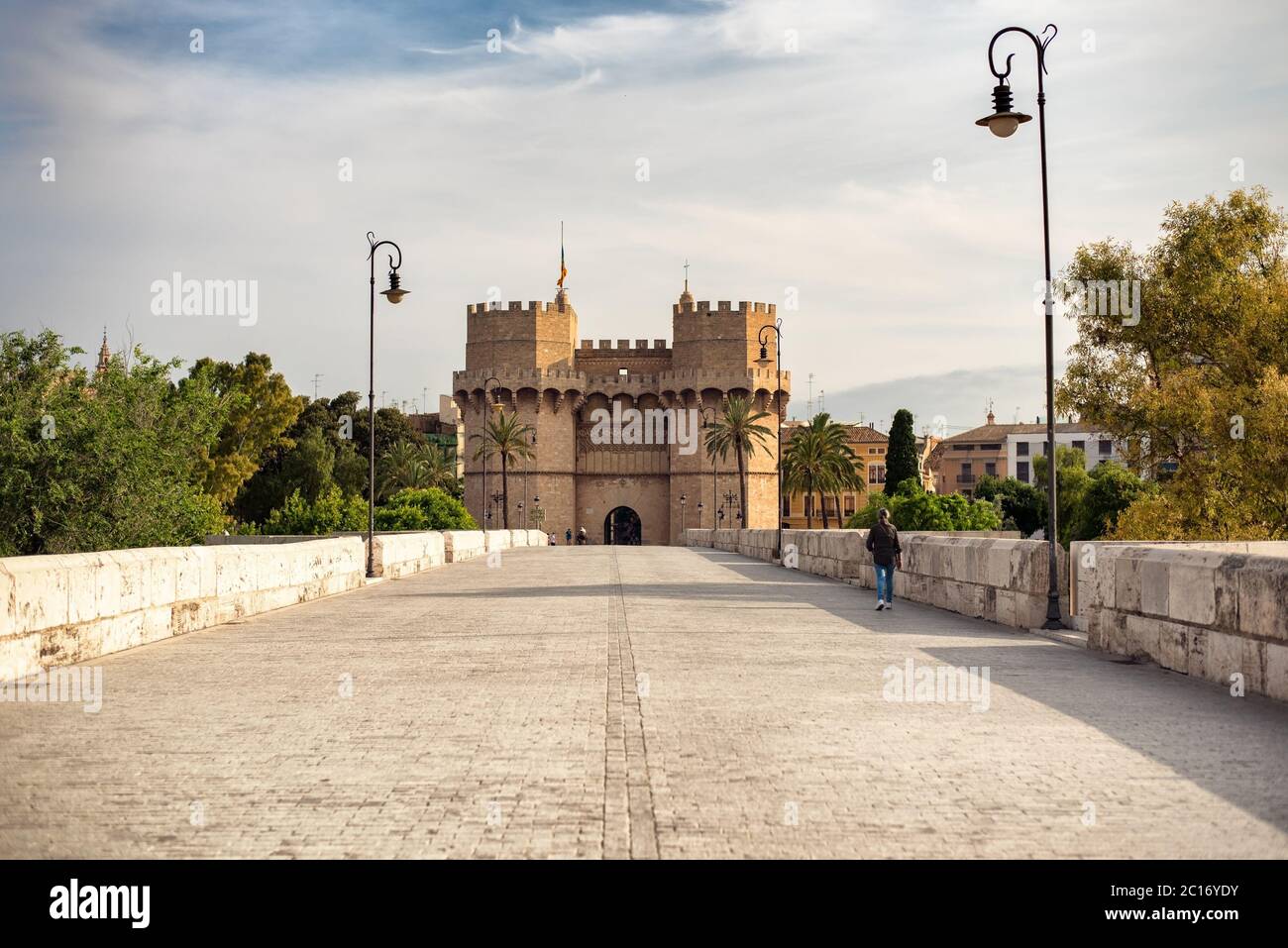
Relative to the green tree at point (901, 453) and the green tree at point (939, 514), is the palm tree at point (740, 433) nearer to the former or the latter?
the green tree at point (901, 453)

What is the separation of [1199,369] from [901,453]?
158ft

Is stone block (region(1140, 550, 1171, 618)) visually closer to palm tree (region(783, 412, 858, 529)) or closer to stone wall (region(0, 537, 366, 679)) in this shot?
stone wall (region(0, 537, 366, 679))

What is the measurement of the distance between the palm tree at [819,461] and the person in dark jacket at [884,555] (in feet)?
194

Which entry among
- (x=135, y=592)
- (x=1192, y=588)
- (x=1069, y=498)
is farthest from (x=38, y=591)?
(x=1069, y=498)

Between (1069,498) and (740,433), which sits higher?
(740,433)

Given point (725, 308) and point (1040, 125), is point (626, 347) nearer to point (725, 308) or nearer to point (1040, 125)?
point (725, 308)

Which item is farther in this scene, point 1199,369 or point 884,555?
point 1199,369

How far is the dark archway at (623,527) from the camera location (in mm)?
86812

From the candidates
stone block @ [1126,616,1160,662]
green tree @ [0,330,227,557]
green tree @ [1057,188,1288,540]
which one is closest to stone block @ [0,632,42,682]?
stone block @ [1126,616,1160,662]

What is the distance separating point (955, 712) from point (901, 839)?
298 centimetres

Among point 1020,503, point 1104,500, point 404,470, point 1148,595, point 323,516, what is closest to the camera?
point 1148,595

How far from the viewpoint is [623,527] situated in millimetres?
92312

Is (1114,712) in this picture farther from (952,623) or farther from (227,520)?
(227,520)
